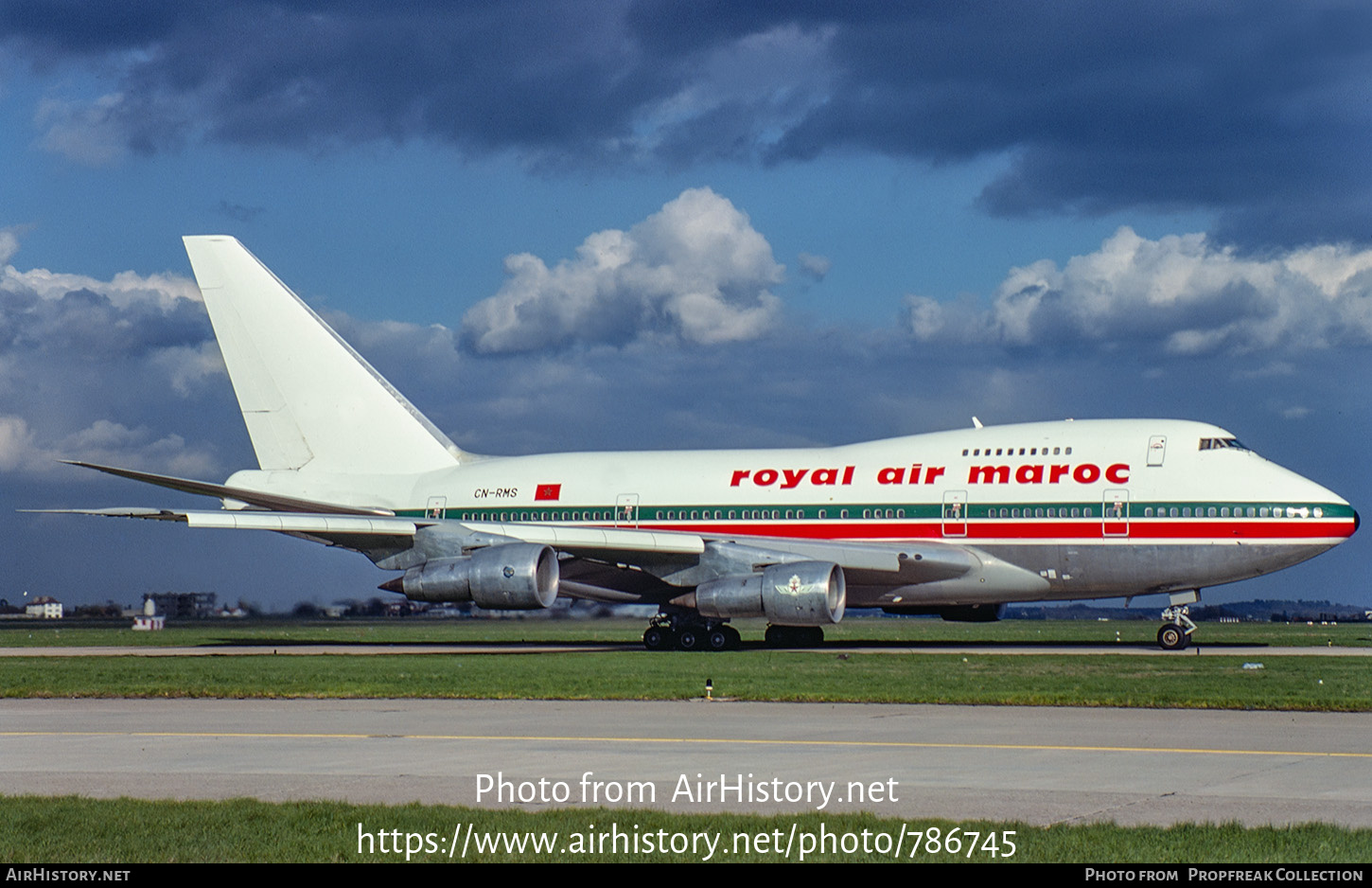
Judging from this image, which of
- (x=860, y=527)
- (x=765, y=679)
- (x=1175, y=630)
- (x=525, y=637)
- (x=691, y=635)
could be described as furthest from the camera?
(x=525, y=637)

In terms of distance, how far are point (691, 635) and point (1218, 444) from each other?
502 inches

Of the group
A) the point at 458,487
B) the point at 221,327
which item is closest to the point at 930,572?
the point at 458,487

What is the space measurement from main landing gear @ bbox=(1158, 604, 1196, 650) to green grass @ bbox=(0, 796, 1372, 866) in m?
23.5

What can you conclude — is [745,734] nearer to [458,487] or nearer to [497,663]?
[497,663]

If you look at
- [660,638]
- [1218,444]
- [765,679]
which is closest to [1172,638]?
[1218,444]

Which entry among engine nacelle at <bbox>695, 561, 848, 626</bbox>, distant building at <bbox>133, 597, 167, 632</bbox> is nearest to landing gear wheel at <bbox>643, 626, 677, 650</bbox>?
engine nacelle at <bbox>695, 561, 848, 626</bbox>

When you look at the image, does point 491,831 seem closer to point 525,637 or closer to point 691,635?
point 691,635

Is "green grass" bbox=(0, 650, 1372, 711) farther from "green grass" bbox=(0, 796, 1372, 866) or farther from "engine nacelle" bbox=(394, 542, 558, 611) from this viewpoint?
"green grass" bbox=(0, 796, 1372, 866)

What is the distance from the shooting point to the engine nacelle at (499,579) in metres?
30.4

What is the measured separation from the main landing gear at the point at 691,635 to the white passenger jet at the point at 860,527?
0.05 metres

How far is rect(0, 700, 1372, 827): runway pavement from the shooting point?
10.8 m

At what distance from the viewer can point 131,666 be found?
2808cm

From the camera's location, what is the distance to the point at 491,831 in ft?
31.0

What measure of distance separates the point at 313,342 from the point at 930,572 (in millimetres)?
19072
